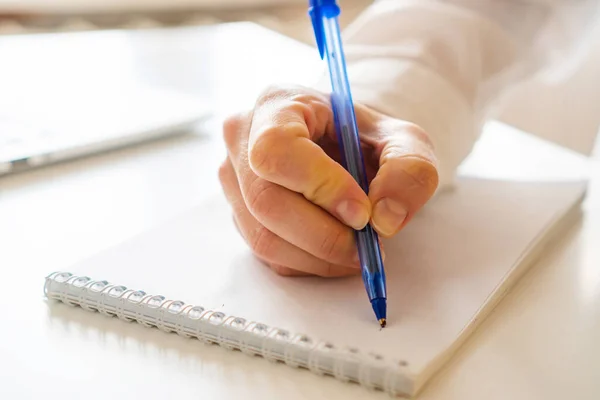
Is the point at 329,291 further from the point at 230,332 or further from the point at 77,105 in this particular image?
the point at 77,105

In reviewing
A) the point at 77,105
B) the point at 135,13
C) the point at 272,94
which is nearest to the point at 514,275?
the point at 272,94

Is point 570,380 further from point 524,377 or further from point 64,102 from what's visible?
point 64,102

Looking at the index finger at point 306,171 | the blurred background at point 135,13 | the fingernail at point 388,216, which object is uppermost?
the blurred background at point 135,13

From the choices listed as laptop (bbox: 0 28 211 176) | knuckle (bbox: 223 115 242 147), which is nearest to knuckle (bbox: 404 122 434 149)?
knuckle (bbox: 223 115 242 147)

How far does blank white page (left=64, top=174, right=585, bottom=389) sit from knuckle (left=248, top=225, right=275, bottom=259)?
0.01m

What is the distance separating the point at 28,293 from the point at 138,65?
2.04 feet

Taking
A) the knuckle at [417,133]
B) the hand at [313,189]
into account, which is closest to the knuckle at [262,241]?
the hand at [313,189]

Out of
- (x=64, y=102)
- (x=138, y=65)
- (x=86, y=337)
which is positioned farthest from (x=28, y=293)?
(x=138, y=65)

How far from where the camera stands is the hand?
0.35 metres

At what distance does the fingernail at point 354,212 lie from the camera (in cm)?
35

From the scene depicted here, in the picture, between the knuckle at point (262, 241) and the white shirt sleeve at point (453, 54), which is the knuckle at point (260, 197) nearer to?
the knuckle at point (262, 241)

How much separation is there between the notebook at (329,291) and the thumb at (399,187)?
0.04m

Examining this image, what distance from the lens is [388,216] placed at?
358mm

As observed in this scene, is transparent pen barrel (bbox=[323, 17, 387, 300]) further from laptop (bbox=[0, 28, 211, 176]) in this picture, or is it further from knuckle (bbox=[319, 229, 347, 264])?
laptop (bbox=[0, 28, 211, 176])
